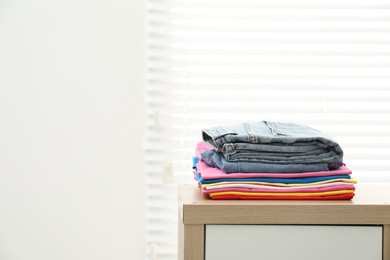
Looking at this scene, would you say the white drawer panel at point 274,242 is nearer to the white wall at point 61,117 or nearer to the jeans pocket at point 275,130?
the jeans pocket at point 275,130

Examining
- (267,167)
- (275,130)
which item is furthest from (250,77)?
(267,167)

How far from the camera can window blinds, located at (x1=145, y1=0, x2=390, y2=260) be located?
200cm

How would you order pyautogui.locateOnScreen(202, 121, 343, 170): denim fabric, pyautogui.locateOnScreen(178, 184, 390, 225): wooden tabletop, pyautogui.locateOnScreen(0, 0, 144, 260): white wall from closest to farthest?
pyautogui.locateOnScreen(178, 184, 390, 225): wooden tabletop → pyautogui.locateOnScreen(202, 121, 343, 170): denim fabric → pyautogui.locateOnScreen(0, 0, 144, 260): white wall

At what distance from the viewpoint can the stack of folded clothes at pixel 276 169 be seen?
136 centimetres

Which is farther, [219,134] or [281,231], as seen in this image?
[219,134]

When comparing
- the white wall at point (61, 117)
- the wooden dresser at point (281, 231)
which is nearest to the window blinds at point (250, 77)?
the white wall at point (61, 117)

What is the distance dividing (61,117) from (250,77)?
59 cm

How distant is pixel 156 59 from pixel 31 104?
1.31 ft

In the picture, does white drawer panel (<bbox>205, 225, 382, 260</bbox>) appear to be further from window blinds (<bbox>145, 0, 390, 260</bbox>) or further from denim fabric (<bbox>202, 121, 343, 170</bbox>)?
window blinds (<bbox>145, 0, 390, 260</bbox>)

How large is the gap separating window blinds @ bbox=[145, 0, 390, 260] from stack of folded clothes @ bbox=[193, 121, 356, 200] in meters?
0.58

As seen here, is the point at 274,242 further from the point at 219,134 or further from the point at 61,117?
the point at 61,117

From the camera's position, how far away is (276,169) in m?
1.38

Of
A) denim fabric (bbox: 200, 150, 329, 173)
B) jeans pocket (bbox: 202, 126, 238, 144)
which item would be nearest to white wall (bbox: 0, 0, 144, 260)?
jeans pocket (bbox: 202, 126, 238, 144)

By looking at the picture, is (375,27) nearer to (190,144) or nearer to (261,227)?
(190,144)
